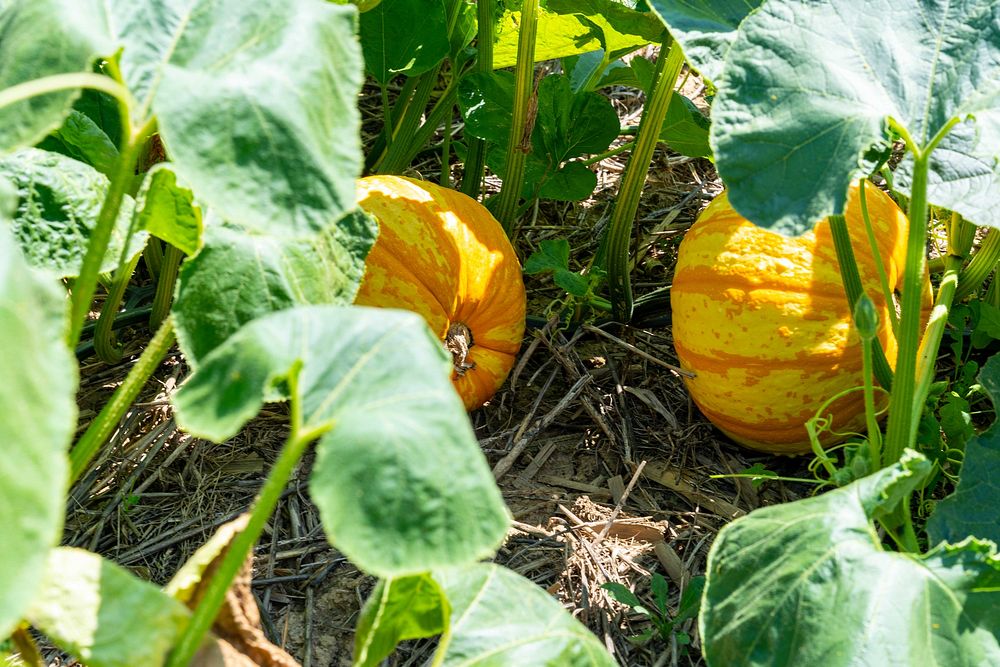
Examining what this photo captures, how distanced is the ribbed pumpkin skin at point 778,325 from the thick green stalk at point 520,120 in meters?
0.41

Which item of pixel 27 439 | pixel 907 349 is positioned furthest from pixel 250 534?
pixel 907 349

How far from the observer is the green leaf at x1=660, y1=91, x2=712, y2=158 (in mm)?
1998

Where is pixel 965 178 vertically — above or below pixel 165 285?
above

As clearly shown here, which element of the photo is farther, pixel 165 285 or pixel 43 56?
pixel 165 285

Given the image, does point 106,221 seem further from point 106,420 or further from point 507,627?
point 507,627

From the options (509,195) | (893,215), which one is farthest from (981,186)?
(509,195)

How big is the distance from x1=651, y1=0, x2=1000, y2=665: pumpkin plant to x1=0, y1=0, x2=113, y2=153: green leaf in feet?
2.47

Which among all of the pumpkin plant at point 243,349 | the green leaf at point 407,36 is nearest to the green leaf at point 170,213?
the pumpkin plant at point 243,349

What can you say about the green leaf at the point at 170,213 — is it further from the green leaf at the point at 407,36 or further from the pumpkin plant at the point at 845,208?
the green leaf at the point at 407,36

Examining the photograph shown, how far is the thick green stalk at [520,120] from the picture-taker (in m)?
1.94

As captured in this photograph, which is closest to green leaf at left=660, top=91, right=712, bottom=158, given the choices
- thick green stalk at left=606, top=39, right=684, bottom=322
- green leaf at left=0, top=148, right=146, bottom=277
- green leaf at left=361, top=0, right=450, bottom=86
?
thick green stalk at left=606, top=39, right=684, bottom=322

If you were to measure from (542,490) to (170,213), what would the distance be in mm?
831

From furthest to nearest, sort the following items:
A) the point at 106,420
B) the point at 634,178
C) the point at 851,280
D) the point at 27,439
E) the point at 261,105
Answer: the point at 634,178
the point at 851,280
the point at 106,420
the point at 261,105
the point at 27,439

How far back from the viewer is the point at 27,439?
0.68 metres
